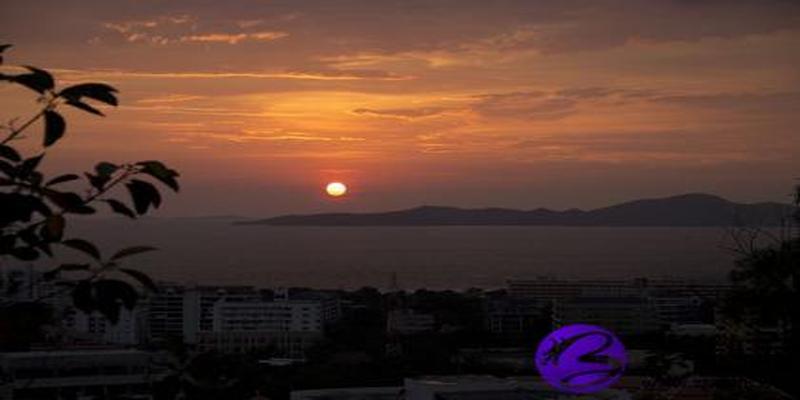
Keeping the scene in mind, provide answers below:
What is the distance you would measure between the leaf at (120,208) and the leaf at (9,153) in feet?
0.25

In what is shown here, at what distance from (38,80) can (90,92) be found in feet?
0.12

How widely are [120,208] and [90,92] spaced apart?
0.38ft

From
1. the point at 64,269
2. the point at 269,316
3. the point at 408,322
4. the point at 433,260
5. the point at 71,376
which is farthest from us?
the point at 433,260

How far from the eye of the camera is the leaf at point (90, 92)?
64 cm

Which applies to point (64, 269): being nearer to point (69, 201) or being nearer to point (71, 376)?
point (69, 201)

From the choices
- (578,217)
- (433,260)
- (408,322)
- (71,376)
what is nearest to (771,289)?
(71,376)

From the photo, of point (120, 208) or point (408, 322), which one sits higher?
point (120, 208)

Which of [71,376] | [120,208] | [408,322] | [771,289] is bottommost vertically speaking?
[408,322]

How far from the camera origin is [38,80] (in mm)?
637

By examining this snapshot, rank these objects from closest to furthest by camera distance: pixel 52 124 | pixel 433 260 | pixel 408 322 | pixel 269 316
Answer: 1. pixel 52 124
2. pixel 408 322
3. pixel 269 316
4. pixel 433 260

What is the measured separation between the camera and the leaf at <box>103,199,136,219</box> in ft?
2.34

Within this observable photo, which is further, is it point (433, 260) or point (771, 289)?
point (433, 260)

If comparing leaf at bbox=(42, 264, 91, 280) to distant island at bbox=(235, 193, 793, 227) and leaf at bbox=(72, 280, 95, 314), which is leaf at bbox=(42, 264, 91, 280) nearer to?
leaf at bbox=(72, 280, 95, 314)

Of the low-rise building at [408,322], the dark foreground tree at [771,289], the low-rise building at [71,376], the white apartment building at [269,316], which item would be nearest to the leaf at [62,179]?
the low-rise building at [71,376]
